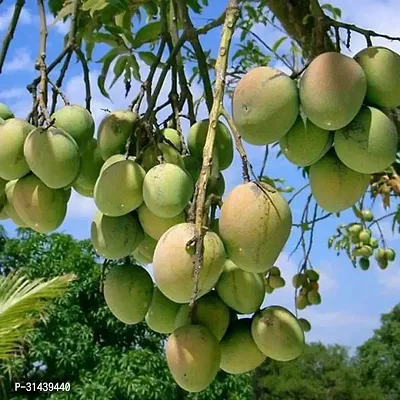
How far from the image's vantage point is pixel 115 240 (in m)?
0.66

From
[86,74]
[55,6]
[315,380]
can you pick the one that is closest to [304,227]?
[55,6]

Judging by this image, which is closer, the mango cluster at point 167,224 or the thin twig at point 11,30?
the mango cluster at point 167,224

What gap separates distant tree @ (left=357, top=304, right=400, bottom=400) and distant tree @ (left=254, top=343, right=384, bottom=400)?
24 cm

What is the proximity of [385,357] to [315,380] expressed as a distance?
1.63 meters

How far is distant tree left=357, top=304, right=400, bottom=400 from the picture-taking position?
11.8 meters

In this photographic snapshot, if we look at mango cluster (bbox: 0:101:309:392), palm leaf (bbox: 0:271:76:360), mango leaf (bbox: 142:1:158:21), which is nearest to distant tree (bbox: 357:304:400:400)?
palm leaf (bbox: 0:271:76:360)

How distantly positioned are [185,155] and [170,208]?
140 millimetres

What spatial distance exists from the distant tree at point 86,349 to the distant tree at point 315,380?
4618 mm

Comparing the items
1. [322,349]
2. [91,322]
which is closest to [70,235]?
[91,322]

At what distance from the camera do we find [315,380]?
36.7 feet

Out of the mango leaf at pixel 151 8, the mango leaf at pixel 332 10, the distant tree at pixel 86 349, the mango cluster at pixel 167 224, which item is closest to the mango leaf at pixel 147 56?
the mango leaf at pixel 151 8

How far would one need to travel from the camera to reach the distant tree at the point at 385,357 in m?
11.8

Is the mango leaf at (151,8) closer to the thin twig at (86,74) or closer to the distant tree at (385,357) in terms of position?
the thin twig at (86,74)

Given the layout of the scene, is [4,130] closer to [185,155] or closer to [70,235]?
[185,155]
